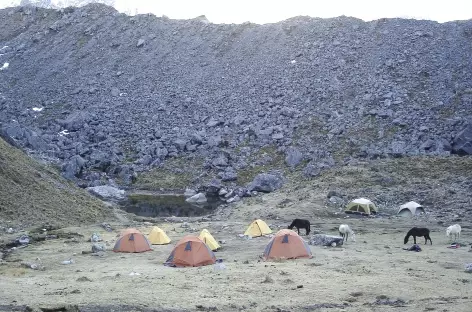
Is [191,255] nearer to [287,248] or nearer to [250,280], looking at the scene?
[287,248]

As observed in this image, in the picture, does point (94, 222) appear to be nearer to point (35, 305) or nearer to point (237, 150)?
point (35, 305)

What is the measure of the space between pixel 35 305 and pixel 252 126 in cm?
4250

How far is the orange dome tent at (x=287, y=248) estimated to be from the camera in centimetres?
2080

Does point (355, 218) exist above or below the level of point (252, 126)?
below

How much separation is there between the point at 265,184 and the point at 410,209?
1309 cm

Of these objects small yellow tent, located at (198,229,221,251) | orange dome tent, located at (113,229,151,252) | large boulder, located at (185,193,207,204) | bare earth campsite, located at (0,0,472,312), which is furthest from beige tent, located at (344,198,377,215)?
orange dome tent, located at (113,229,151,252)

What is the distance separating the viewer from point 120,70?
68875 mm

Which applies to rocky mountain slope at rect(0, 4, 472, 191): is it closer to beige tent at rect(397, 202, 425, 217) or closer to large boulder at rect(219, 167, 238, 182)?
large boulder at rect(219, 167, 238, 182)

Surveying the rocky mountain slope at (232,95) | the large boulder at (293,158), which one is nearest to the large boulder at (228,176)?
the rocky mountain slope at (232,95)

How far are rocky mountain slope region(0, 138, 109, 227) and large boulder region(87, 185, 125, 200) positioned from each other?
385 inches

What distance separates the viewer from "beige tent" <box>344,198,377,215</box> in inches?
1316

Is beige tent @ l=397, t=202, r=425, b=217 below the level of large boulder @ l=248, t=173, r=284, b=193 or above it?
below

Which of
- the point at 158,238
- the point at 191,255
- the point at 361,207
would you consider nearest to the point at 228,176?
the point at 361,207

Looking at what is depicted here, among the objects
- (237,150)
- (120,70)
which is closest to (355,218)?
(237,150)
